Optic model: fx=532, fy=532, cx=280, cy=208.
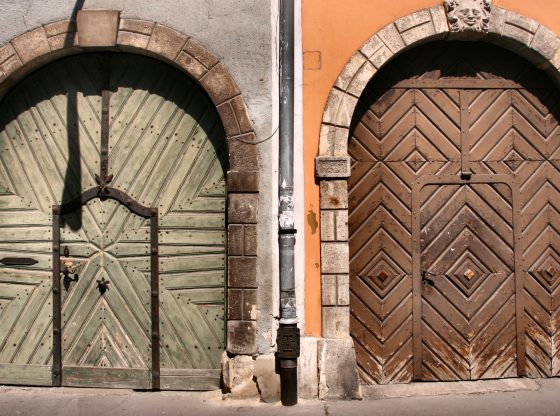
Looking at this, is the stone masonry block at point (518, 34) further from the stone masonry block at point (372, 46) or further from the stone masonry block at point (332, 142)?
the stone masonry block at point (332, 142)

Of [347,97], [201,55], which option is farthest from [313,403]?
[201,55]

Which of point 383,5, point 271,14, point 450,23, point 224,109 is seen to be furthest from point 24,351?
point 450,23

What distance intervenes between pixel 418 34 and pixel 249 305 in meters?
2.78

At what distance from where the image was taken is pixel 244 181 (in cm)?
449

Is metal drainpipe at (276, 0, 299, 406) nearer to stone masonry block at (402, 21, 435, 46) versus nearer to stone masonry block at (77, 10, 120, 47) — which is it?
stone masonry block at (402, 21, 435, 46)

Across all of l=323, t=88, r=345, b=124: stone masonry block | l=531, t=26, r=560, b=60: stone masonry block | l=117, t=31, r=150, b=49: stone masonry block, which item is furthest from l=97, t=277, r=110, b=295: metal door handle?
l=531, t=26, r=560, b=60: stone masonry block

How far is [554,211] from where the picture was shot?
497 centimetres

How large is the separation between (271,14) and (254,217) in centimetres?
176

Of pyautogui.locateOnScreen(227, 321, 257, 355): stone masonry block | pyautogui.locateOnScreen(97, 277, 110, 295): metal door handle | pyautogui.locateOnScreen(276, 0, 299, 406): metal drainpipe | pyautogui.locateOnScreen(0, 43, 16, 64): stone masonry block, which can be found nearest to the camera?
pyautogui.locateOnScreen(276, 0, 299, 406): metal drainpipe

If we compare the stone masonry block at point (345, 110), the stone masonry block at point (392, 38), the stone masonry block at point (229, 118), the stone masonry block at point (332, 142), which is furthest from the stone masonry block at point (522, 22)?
the stone masonry block at point (229, 118)

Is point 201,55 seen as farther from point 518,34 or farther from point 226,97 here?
point 518,34

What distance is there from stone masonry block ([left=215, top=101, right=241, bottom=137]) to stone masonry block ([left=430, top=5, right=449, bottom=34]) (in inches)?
76.9

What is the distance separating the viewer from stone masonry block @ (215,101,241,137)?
453cm

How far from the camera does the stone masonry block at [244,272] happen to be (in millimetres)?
4465
